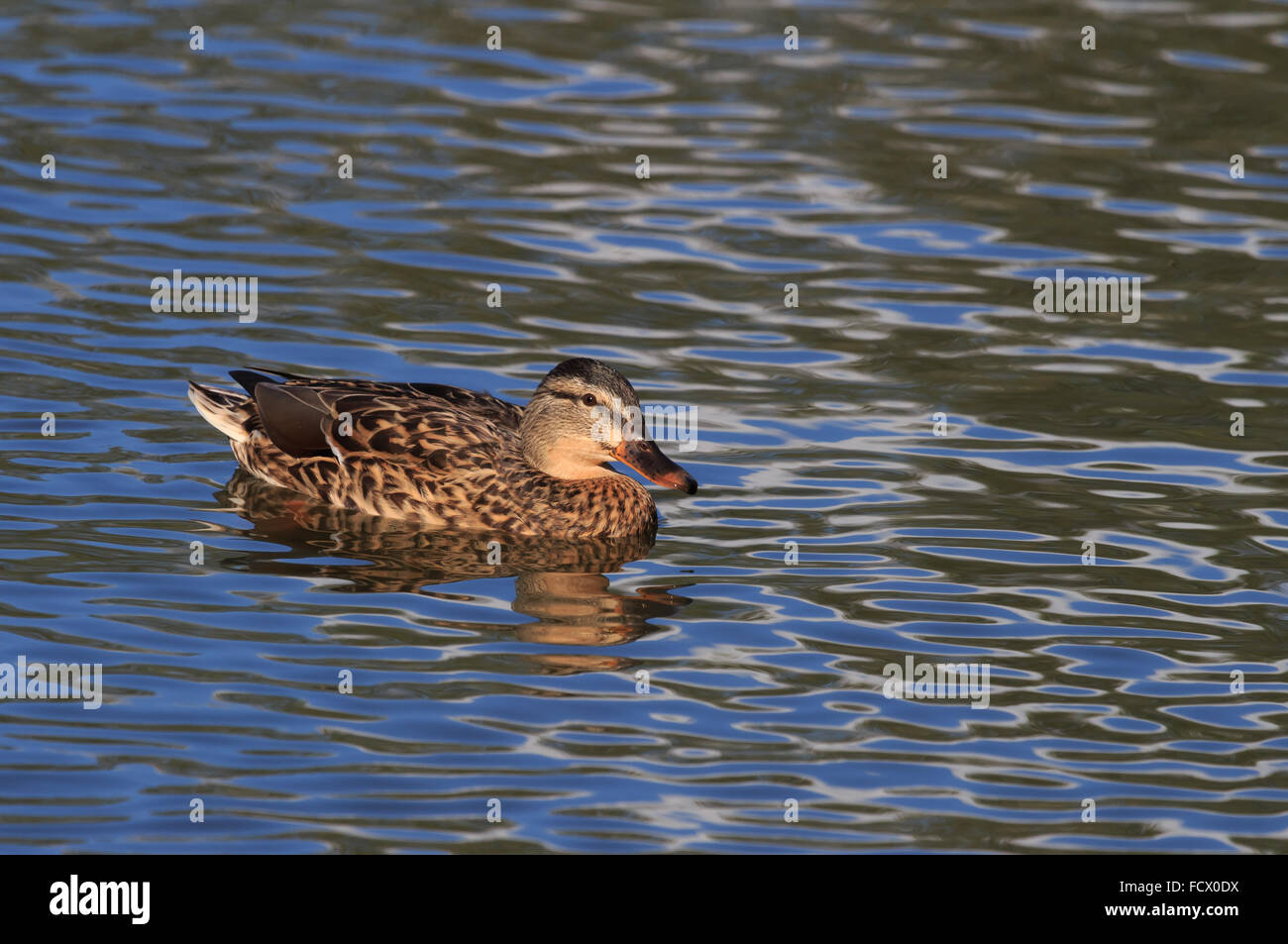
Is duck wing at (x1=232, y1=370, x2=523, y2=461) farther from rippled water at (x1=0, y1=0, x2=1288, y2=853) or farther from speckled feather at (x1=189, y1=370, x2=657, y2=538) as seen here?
rippled water at (x1=0, y1=0, x2=1288, y2=853)

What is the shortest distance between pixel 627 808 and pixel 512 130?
33.6 feet

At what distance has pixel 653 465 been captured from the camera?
11.2 meters

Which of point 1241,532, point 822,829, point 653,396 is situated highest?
point 653,396

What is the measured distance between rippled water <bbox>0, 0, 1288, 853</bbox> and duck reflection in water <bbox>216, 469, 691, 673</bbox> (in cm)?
4

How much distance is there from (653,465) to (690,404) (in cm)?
191

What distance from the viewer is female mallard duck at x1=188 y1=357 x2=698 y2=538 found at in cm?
1142

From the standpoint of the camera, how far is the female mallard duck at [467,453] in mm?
11422

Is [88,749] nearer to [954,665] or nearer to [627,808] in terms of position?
[627,808]

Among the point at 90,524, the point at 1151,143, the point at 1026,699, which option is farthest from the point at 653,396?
the point at 1151,143

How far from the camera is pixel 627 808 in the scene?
820 cm

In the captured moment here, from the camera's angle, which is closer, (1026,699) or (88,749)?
(88,749)

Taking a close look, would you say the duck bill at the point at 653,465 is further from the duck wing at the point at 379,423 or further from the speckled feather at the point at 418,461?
the duck wing at the point at 379,423

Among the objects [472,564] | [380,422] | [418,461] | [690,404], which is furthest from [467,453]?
[690,404]

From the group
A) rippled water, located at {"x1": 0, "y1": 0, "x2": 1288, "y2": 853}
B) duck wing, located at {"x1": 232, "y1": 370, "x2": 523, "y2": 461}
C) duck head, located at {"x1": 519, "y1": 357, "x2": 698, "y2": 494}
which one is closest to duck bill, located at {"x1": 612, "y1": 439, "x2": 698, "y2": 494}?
duck head, located at {"x1": 519, "y1": 357, "x2": 698, "y2": 494}
